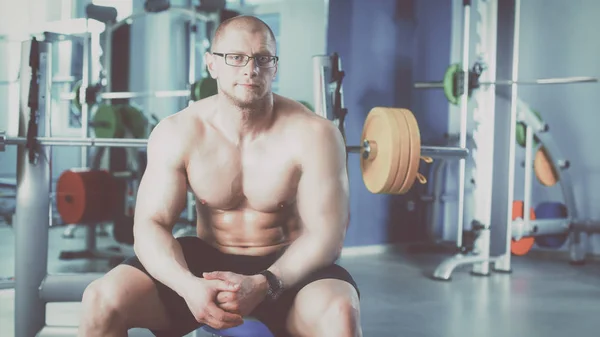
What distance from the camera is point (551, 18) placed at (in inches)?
164

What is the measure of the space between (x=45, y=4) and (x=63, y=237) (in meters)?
2.29

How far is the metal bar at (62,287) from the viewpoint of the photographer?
1927 mm

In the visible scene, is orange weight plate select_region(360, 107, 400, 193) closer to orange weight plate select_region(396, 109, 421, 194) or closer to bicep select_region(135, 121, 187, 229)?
orange weight plate select_region(396, 109, 421, 194)

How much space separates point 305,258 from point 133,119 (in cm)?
295

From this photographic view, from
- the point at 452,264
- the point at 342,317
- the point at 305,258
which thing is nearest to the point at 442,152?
the point at 452,264

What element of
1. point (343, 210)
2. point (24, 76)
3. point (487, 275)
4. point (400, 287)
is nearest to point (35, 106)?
point (24, 76)

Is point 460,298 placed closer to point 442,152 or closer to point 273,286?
point 442,152

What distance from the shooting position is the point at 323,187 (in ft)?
4.35

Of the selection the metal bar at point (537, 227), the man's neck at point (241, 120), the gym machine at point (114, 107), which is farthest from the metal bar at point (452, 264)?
the man's neck at point (241, 120)

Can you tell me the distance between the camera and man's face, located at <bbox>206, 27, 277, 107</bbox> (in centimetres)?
133

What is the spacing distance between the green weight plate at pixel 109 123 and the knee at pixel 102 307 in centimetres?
271

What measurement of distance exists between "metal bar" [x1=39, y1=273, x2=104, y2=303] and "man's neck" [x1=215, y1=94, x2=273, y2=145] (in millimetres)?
806

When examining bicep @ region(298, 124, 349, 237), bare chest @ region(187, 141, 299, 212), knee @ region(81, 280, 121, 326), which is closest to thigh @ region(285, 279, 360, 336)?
bicep @ region(298, 124, 349, 237)

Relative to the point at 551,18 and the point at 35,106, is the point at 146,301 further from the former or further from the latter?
the point at 551,18
